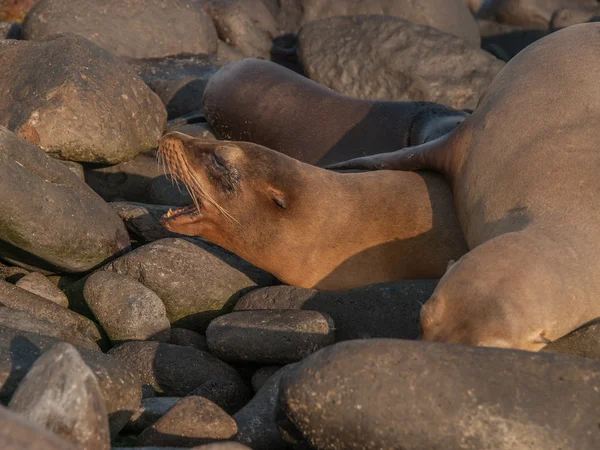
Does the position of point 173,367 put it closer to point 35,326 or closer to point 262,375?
point 262,375

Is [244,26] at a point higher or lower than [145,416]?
lower

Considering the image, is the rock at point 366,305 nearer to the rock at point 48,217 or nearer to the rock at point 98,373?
the rock at point 48,217

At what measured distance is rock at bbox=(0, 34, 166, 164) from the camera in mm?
7266

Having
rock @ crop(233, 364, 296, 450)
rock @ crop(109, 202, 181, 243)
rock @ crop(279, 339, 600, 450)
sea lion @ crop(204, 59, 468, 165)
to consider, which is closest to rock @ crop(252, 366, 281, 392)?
rock @ crop(233, 364, 296, 450)

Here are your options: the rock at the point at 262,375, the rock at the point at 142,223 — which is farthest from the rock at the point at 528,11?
the rock at the point at 262,375

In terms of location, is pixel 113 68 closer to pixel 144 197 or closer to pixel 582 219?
pixel 144 197

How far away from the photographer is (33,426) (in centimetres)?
278

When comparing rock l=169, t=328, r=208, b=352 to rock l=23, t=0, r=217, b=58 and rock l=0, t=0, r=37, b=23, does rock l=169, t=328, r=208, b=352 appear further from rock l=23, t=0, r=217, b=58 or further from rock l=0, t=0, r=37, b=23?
rock l=0, t=0, r=37, b=23

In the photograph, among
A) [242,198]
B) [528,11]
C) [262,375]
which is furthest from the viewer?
[528,11]

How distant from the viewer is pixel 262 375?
5023mm

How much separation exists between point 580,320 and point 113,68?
15.3 ft

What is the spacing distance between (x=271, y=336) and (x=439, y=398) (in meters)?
1.63

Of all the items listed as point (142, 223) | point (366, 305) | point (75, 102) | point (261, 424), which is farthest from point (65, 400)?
point (75, 102)

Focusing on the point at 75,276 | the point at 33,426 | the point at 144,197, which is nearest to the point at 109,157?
the point at 144,197
